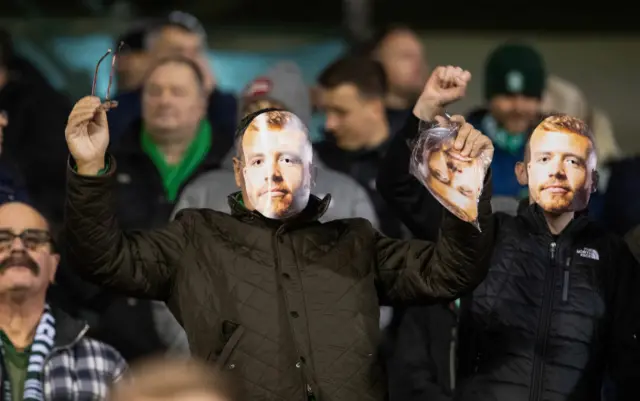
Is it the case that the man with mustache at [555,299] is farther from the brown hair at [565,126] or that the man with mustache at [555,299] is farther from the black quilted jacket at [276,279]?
the black quilted jacket at [276,279]

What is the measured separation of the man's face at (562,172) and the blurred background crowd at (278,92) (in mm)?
534

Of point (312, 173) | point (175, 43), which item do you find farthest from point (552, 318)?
point (175, 43)

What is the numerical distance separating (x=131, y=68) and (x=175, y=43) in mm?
362

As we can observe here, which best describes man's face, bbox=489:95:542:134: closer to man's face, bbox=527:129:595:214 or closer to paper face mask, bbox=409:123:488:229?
man's face, bbox=527:129:595:214

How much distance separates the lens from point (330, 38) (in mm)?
9172

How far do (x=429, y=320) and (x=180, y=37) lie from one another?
2.77 meters

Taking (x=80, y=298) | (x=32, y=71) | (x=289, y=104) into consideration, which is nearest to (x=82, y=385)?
(x=80, y=298)

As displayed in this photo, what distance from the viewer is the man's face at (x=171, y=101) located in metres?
7.18

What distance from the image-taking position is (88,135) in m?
4.88

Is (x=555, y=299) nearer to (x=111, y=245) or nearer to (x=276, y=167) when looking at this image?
(x=276, y=167)

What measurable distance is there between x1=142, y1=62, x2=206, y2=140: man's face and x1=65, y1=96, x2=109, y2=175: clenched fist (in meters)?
2.27

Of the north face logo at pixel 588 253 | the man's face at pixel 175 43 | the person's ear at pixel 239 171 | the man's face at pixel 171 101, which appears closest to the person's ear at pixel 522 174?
the north face logo at pixel 588 253

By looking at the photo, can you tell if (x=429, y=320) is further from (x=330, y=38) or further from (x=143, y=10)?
(x=143, y=10)

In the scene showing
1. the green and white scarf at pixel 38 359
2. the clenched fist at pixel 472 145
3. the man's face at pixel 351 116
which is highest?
the clenched fist at pixel 472 145
